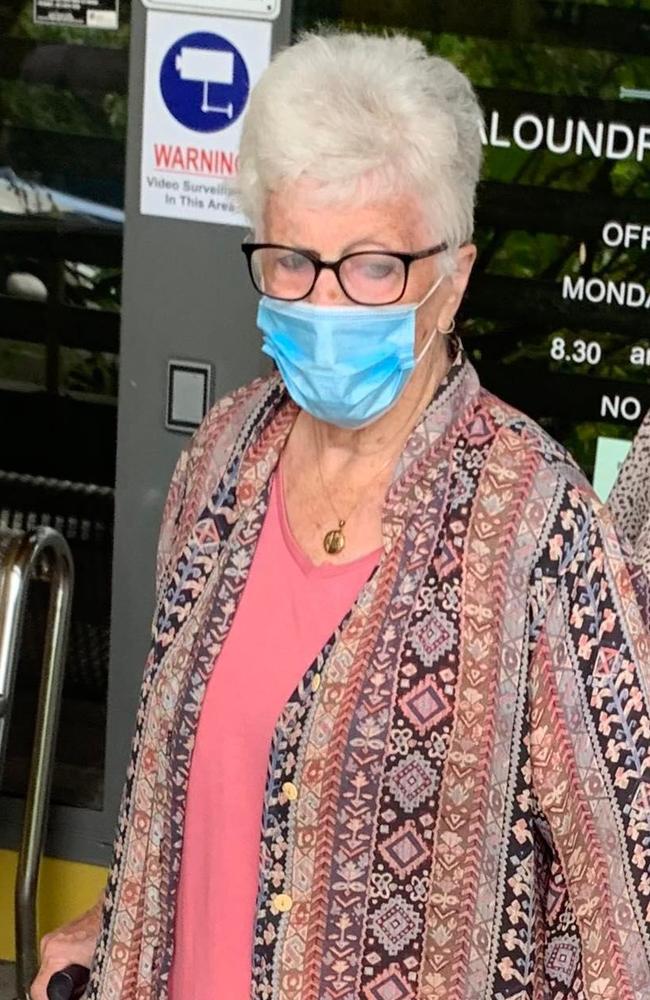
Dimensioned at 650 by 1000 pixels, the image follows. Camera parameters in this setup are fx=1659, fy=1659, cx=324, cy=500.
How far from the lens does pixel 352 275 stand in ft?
5.70

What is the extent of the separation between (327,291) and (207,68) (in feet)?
4.07

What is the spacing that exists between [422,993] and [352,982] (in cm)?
8

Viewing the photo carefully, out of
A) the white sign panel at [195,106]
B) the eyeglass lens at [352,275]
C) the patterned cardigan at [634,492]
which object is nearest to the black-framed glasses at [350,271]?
the eyeglass lens at [352,275]

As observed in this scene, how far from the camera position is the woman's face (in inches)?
67.6

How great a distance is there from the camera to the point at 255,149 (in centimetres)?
177

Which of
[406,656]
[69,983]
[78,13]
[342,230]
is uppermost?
[78,13]

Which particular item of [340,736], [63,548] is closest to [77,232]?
[63,548]

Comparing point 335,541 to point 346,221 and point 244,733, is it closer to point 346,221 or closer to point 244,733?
point 244,733

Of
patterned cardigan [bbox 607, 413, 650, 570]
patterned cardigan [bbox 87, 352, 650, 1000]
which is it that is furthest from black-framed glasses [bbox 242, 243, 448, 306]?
patterned cardigan [bbox 607, 413, 650, 570]

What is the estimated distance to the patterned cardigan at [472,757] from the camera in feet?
5.53

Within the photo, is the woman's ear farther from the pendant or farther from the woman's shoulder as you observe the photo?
the pendant

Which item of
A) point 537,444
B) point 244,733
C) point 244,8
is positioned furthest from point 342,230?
point 244,8

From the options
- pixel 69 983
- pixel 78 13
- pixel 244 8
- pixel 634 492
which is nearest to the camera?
pixel 634 492

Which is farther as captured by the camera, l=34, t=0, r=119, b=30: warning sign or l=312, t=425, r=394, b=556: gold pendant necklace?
l=34, t=0, r=119, b=30: warning sign
